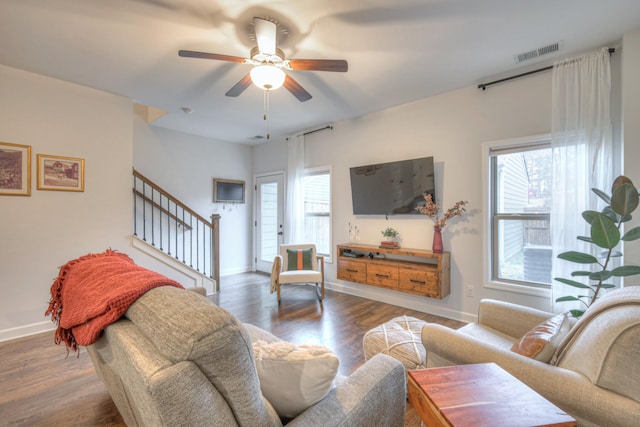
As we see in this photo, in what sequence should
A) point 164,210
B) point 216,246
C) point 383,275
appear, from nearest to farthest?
point 383,275, point 216,246, point 164,210

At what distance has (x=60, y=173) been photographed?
3.08 meters

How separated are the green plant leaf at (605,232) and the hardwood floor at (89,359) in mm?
1647

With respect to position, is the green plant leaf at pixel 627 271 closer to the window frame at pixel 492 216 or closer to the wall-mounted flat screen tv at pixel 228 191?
the window frame at pixel 492 216

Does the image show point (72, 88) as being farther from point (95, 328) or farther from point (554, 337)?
point (554, 337)

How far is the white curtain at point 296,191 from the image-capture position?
4.92m

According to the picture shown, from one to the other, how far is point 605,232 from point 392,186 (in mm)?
2175

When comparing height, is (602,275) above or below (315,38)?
below

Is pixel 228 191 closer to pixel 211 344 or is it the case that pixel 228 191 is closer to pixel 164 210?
pixel 164 210

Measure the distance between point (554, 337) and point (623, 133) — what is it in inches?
81.6

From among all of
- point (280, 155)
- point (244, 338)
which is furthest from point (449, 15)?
point (280, 155)

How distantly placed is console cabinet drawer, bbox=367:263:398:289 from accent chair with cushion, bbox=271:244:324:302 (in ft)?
2.25

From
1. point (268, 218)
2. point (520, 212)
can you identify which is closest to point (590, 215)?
point (520, 212)

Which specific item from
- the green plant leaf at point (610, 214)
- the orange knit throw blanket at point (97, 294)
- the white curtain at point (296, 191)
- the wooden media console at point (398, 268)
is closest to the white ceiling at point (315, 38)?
the green plant leaf at point (610, 214)

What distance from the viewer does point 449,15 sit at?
2.07 metres
